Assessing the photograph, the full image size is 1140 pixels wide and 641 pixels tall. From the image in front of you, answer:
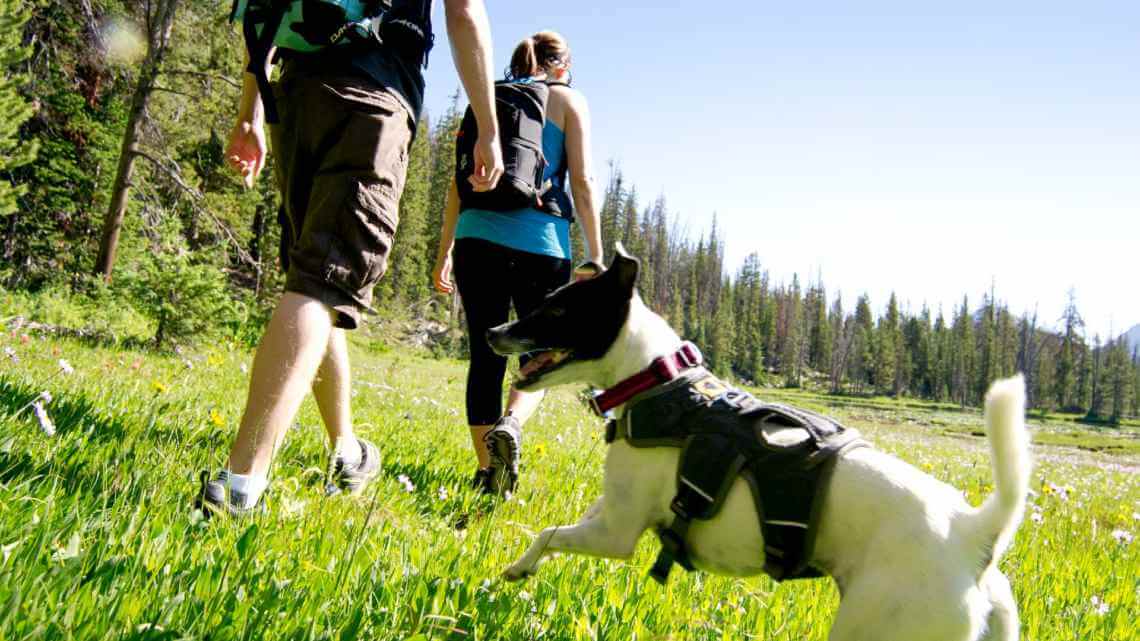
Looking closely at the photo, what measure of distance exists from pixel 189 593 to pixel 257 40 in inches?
91.1

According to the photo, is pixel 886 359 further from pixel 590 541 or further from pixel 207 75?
pixel 590 541

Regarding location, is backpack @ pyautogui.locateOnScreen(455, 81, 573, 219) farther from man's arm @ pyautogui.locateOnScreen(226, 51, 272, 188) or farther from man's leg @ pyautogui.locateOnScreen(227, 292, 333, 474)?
man's leg @ pyautogui.locateOnScreen(227, 292, 333, 474)

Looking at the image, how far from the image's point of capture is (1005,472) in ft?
6.63

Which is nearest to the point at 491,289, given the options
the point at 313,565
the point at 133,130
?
the point at 313,565

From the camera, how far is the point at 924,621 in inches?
74.9

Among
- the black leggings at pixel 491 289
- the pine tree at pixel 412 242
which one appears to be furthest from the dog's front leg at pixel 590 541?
the pine tree at pixel 412 242

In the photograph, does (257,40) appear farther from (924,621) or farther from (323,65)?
(924,621)

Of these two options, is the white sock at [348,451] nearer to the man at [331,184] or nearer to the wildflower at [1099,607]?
the man at [331,184]

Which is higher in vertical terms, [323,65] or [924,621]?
[323,65]

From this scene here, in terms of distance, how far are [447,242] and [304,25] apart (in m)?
2.24

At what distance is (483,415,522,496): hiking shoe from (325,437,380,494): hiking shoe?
2.18ft

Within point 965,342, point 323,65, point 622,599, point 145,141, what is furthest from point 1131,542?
point 965,342

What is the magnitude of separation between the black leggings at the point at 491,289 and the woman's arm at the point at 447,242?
1.95 feet

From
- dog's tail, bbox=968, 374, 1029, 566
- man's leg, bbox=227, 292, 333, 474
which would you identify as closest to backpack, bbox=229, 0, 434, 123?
man's leg, bbox=227, 292, 333, 474
